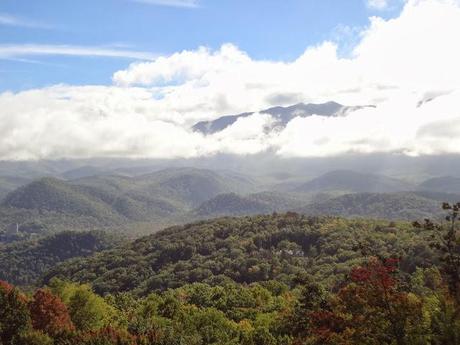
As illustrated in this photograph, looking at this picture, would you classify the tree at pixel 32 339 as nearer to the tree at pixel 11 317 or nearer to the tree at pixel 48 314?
the tree at pixel 11 317

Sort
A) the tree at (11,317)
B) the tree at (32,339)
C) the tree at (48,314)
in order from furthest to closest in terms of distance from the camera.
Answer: the tree at (48,314), the tree at (11,317), the tree at (32,339)

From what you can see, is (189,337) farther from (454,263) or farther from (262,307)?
(454,263)

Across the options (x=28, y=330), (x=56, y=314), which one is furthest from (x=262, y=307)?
(x=28, y=330)

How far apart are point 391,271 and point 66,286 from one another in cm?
7989

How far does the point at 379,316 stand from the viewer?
135ft

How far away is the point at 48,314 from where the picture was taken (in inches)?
3187

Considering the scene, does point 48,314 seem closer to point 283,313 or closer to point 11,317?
point 11,317

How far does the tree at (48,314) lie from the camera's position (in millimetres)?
78562

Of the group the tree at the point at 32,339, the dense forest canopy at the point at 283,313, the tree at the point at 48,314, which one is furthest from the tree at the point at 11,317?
the tree at the point at 48,314

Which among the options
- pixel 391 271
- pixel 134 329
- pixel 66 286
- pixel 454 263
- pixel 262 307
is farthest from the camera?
pixel 262 307

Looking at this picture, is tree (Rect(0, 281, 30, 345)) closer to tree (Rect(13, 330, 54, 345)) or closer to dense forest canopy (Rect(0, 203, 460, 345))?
dense forest canopy (Rect(0, 203, 460, 345))

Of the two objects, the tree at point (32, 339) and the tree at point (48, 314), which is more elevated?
the tree at point (32, 339)

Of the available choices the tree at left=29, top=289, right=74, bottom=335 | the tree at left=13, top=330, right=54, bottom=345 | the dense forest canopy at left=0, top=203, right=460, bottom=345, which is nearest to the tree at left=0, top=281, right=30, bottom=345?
the dense forest canopy at left=0, top=203, right=460, bottom=345

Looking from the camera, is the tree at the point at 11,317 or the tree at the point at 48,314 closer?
the tree at the point at 11,317
